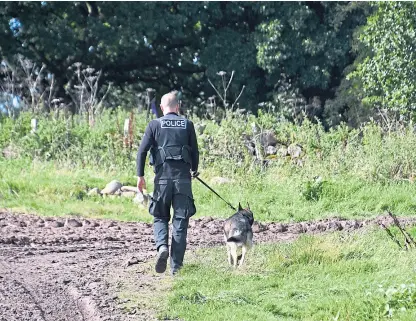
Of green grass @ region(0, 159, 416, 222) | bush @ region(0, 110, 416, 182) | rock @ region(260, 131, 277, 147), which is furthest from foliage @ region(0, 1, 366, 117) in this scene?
green grass @ region(0, 159, 416, 222)

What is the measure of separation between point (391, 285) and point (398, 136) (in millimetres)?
9305

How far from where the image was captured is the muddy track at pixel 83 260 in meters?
7.61

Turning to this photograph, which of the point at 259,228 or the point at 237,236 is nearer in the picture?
the point at 237,236

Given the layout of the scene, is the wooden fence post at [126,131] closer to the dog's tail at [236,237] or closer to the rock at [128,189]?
the rock at [128,189]

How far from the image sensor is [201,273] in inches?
343

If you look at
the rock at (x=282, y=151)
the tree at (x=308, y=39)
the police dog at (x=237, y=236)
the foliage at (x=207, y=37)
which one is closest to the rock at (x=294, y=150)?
the rock at (x=282, y=151)

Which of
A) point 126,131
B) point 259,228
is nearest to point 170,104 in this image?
point 259,228

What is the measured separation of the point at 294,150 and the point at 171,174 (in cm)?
850

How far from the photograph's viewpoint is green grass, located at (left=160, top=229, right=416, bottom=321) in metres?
6.86

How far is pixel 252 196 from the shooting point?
14758 mm

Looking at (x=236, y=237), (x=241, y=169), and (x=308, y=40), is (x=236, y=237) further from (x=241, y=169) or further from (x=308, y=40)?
(x=308, y=40)

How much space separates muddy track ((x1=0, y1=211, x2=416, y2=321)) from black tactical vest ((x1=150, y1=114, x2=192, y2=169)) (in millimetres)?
1150

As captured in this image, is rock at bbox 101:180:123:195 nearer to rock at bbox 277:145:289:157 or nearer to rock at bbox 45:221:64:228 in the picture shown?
rock at bbox 45:221:64:228

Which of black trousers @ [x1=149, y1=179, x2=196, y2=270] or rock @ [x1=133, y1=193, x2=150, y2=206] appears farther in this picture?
rock @ [x1=133, y1=193, x2=150, y2=206]
